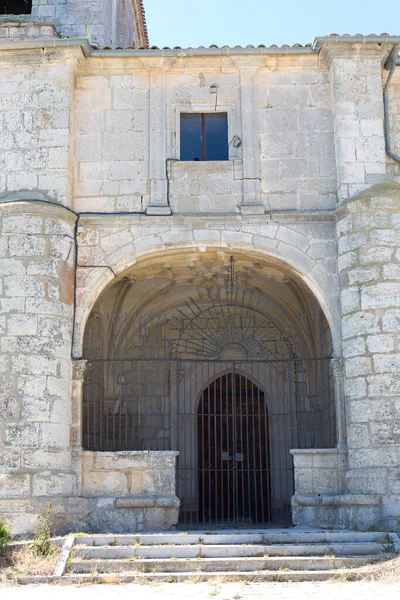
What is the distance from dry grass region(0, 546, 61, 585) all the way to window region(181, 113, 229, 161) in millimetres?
5559

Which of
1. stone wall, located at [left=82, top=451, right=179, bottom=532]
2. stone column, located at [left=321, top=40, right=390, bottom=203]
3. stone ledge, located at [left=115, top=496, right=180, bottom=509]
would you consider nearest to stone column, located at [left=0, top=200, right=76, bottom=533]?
stone wall, located at [left=82, top=451, right=179, bottom=532]

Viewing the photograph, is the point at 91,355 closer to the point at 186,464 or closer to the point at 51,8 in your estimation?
the point at 186,464

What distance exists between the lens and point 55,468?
1002cm

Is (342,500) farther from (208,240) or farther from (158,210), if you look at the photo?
(158,210)

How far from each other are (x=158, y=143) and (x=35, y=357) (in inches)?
131

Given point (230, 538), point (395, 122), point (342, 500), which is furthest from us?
point (395, 122)

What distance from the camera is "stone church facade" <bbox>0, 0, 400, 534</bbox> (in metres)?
10.2

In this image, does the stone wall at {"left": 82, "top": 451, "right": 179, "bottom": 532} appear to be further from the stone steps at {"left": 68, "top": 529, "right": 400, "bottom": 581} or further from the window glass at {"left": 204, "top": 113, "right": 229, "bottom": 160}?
the window glass at {"left": 204, "top": 113, "right": 229, "bottom": 160}

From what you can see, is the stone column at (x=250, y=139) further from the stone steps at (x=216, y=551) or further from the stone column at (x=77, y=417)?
the stone steps at (x=216, y=551)

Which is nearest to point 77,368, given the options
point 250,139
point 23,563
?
point 23,563

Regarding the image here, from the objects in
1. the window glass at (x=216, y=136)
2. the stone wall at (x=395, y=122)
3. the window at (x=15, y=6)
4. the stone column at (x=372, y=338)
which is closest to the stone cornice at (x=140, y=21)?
the window at (x=15, y=6)

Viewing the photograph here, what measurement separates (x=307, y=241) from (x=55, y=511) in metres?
4.61

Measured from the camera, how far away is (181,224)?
36.7 feet

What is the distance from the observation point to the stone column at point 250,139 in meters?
11.2
